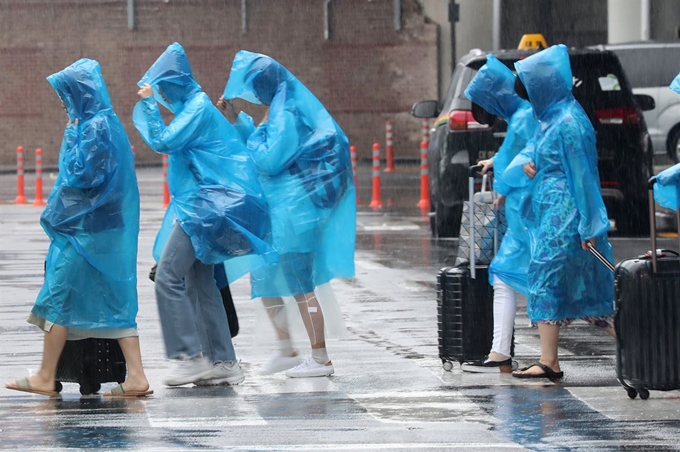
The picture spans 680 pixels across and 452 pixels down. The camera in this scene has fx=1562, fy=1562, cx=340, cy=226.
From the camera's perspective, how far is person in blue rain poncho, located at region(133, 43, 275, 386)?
8141 mm

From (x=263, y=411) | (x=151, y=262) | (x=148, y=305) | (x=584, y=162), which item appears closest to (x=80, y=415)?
(x=263, y=411)

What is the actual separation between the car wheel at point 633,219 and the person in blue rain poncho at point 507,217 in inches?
282

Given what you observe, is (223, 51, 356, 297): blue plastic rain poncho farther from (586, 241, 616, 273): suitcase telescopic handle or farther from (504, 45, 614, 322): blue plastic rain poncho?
(586, 241, 616, 273): suitcase telescopic handle

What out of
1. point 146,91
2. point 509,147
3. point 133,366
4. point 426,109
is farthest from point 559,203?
point 426,109

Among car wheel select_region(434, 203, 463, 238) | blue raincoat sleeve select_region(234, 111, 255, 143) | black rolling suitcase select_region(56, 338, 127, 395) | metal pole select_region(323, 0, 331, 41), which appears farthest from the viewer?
metal pole select_region(323, 0, 331, 41)

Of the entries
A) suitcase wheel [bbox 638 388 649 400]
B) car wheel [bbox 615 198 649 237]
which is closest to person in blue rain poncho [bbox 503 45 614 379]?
suitcase wheel [bbox 638 388 649 400]

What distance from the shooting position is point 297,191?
859cm

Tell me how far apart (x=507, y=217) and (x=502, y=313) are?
0.52 m

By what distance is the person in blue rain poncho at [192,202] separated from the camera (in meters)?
8.14

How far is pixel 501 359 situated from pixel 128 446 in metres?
2.57

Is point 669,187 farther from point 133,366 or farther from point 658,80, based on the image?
point 658,80

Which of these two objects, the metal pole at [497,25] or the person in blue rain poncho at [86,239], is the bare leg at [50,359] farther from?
the metal pole at [497,25]

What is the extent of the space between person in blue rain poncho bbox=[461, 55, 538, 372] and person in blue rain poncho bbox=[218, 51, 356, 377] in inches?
33.2

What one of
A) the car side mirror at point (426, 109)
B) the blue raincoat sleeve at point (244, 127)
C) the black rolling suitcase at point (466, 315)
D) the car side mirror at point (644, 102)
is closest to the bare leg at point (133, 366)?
the blue raincoat sleeve at point (244, 127)
